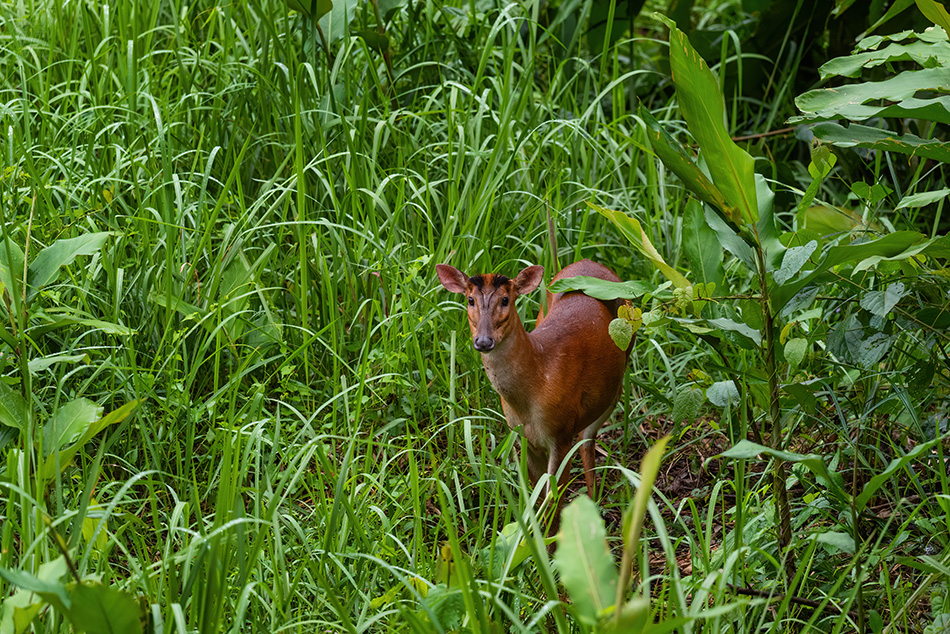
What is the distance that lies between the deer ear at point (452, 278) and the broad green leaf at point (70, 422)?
1.18 m

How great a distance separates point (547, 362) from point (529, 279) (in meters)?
0.27

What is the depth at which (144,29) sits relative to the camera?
4.50m

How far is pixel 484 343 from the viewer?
2951mm

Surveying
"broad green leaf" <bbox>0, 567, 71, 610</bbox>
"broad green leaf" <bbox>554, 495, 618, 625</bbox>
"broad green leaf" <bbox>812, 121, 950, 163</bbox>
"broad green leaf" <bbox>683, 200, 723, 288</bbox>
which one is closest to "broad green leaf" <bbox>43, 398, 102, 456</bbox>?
"broad green leaf" <bbox>0, 567, 71, 610</bbox>

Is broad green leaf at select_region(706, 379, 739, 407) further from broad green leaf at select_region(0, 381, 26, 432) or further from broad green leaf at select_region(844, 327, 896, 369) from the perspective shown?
broad green leaf at select_region(0, 381, 26, 432)

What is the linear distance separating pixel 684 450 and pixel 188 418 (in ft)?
5.61

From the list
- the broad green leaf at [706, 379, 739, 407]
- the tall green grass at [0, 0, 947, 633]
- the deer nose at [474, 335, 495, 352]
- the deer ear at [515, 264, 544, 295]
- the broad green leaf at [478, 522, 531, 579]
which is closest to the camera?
the broad green leaf at [478, 522, 531, 579]

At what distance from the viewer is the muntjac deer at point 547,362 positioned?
3062 mm

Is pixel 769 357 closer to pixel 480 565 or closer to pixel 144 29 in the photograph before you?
pixel 480 565

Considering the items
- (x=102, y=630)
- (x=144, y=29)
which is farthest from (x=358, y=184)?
(x=102, y=630)

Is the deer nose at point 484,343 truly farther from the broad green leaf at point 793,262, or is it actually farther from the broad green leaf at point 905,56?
the broad green leaf at point 905,56

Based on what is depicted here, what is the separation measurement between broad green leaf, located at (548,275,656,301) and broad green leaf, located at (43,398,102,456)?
3.73ft

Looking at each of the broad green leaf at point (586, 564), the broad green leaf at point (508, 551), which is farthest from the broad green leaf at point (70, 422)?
the broad green leaf at point (586, 564)

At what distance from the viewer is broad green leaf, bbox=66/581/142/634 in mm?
1607
